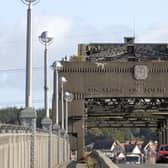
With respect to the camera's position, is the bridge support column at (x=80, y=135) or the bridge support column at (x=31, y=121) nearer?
the bridge support column at (x=31, y=121)

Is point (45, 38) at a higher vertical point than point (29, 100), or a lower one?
higher

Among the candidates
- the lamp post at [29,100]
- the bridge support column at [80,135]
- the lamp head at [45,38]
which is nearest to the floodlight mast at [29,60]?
the lamp post at [29,100]

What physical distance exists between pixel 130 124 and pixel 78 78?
153 ft

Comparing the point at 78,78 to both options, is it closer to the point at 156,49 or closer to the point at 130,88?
the point at 130,88

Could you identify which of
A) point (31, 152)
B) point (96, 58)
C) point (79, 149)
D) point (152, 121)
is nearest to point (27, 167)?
point (31, 152)

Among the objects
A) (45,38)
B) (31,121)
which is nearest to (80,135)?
(45,38)

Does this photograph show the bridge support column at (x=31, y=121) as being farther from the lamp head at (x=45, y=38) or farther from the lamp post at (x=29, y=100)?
the lamp head at (x=45, y=38)

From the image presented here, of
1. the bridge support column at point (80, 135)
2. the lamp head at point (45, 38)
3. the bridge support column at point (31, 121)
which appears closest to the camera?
the bridge support column at point (31, 121)

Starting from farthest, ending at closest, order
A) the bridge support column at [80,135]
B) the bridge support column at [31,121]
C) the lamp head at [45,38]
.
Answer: the bridge support column at [80,135]
the lamp head at [45,38]
the bridge support column at [31,121]

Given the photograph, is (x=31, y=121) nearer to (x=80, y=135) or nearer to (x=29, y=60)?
(x=29, y=60)

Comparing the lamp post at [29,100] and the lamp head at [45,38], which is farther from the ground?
the lamp head at [45,38]

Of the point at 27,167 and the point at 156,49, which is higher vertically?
the point at 156,49

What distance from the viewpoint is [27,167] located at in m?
28.6

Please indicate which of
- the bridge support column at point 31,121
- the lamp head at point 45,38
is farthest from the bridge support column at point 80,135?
the bridge support column at point 31,121
